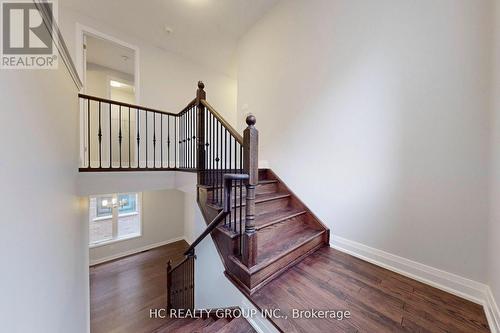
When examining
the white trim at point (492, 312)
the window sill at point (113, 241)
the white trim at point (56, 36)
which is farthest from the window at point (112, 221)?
the white trim at point (492, 312)

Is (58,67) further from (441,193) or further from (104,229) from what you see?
(104,229)

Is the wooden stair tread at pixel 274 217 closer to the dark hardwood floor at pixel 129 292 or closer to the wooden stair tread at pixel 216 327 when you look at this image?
the wooden stair tread at pixel 216 327

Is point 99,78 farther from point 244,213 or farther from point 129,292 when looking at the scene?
point 244,213

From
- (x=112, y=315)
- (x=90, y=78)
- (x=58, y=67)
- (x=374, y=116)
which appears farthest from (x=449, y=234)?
(x=90, y=78)

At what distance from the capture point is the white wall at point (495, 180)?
3.84 feet

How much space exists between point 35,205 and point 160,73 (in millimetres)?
3670

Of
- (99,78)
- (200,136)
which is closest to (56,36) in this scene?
(200,136)

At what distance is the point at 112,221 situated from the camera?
4.48m

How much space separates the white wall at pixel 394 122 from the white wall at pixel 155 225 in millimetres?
3660

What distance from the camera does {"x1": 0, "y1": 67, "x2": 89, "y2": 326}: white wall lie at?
2.65ft

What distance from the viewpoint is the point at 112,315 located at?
2934 mm

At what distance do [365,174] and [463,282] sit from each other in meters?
1.03

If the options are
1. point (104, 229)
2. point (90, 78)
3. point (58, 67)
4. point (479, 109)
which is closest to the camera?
point (479, 109)

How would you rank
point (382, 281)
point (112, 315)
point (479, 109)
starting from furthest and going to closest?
1. point (112, 315)
2. point (382, 281)
3. point (479, 109)
